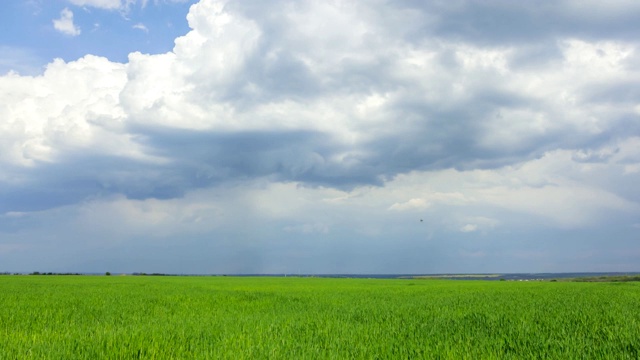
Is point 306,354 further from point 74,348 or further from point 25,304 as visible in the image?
point 25,304

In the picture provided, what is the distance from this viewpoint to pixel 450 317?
41.4 ft

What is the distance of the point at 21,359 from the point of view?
23.9 ft

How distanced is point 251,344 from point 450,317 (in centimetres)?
661

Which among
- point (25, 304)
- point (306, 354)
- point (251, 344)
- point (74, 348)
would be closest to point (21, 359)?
point (74, 348)

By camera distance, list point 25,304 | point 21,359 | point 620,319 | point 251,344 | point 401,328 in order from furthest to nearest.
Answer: point 25,304
point 620,319
point 401,328
point 251,344
point 21,359

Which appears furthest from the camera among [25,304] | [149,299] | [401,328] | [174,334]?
[149,299]

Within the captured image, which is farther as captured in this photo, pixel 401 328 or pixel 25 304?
pixel 25 304

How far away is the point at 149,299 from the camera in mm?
19906

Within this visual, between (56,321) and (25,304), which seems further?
(25,304)

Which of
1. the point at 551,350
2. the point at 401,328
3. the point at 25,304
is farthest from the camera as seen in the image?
the point at 25,304

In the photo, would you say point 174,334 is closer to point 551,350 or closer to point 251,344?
point 251,344

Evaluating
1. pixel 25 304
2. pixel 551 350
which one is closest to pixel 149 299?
pixel 25 304

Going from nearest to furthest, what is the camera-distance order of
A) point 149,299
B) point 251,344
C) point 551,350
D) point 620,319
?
point 551,350 < point 251,344 < point 620,319 < point 149,299

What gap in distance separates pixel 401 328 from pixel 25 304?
49.2 ft
